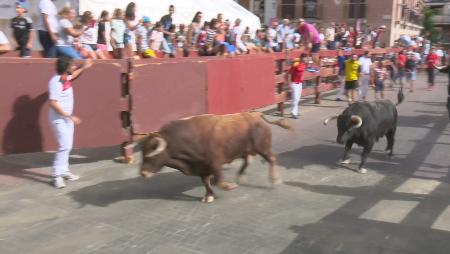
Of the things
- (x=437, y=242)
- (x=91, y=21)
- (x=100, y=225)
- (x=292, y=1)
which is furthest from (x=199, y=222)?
(x=292, y=1)

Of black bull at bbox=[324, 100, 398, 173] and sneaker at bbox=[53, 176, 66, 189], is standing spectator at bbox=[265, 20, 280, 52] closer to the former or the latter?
black bull at bbox=[324, 100, 398, 173]

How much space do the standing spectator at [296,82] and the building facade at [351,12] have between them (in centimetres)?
2742

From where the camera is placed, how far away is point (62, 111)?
6.03m

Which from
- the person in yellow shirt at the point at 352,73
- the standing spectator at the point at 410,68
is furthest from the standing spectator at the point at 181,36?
the standing spectator at the point at 410,68

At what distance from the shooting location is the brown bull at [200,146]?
5418 millimetres

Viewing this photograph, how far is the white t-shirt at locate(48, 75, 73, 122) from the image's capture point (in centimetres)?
602

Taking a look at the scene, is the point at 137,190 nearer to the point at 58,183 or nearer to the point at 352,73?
the point at 58,183

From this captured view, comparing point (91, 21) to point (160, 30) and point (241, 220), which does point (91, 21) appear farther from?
point (241, 220)

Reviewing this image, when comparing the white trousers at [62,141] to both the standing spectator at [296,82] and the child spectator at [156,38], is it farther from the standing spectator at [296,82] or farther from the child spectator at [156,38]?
the standing spectator at [296,82]

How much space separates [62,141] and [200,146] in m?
1.89

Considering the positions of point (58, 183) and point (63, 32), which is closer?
point (58, 183)

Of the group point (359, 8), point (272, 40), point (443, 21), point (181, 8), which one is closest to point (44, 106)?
point (181, 8)

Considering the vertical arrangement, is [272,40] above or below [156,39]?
above

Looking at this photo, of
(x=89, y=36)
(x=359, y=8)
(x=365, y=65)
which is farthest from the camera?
(x=359, y=8)
